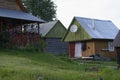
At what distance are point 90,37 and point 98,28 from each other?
311 cm

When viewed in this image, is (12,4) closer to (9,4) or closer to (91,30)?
(9,4)

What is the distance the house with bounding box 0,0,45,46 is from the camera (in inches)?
1029

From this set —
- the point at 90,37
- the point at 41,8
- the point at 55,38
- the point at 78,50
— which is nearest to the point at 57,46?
the point at 55,38

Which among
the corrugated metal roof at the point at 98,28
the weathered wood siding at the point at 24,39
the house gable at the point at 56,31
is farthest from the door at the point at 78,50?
the weathered wood siding at the point at 24,39

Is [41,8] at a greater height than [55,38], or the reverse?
[41,8]

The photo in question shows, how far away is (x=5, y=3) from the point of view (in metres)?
29.7

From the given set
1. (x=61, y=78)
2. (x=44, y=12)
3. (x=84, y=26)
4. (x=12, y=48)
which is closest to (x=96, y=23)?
(x=84, y=26)

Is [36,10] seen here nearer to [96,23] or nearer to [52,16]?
[52,16]

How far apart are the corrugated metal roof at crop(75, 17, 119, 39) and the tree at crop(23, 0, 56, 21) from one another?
22.3m

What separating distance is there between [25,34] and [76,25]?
16.8 metres

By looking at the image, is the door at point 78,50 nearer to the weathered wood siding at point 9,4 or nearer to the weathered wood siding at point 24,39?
the weathered wood siding at point 9,4

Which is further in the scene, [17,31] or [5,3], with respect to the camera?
[5,3]

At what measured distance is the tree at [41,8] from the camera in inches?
2569

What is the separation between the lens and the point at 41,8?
6562 cm
